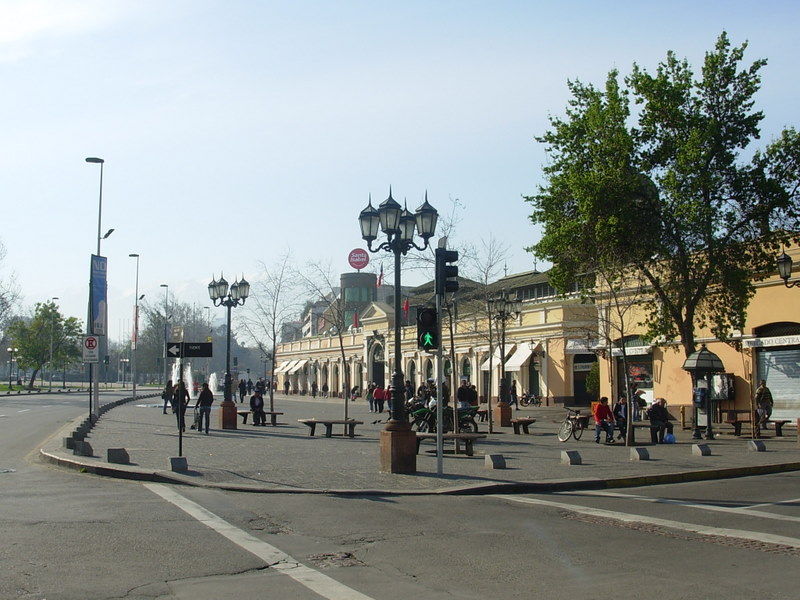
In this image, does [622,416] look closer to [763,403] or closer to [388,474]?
[763,403]

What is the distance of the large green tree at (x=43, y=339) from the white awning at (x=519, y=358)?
183ft

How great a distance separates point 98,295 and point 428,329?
17238 mm

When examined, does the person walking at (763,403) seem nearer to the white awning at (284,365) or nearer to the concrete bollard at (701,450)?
the concrete bollard at (701,450)

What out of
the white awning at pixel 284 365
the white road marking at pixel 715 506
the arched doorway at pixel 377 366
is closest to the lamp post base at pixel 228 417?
the white road marking at pixel 715 506

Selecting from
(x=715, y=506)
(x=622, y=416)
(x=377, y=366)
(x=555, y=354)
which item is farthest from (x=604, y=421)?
(x=377, y=366)

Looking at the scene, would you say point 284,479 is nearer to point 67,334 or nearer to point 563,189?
point 563,189

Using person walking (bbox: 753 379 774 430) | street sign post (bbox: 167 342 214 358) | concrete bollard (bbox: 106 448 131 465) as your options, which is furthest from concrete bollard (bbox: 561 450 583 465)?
person walking (bbox: 753 379 774 430)

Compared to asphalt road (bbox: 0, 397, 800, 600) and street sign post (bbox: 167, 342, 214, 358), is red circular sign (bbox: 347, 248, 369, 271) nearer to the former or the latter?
street sign post (bbox: 167, 342, 214, 358)

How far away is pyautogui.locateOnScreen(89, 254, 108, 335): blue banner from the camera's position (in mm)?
28578

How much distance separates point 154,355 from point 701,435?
393 ft

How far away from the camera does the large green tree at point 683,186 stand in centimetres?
2606

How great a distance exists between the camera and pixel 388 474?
15695 mm

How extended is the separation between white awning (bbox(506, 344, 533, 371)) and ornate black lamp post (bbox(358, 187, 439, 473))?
35.3 metres

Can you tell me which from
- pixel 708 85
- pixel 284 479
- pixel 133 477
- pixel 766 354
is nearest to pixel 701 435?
pixel 766 354
